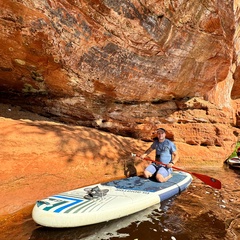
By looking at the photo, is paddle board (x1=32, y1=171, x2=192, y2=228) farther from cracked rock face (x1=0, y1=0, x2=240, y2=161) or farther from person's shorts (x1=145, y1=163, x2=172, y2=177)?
cracked rock face (x1=0, y1=0, x2=240, y2=161)

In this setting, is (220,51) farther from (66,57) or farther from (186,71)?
(66,57)

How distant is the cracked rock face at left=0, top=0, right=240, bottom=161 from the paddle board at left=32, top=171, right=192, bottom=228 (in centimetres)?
327

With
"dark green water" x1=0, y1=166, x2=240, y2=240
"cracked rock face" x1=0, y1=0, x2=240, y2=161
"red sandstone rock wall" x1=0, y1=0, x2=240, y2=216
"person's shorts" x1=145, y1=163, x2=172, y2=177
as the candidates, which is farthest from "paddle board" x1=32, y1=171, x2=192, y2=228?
"cracked rock face" x1=0, y1=0, x2=240, y2=161

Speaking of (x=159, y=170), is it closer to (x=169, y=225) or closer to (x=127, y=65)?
(x=169, y=225)

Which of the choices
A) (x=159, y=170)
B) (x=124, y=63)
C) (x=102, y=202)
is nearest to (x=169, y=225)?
Result: (x=102, y=202)

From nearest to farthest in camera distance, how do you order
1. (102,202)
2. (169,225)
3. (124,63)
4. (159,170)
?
1. (169,225)
2. (102,202)
3. (159,170)
4. (124,63)

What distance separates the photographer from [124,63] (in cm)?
670

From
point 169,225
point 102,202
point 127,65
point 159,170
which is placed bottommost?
point 169,225

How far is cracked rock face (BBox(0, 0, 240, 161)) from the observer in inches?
210

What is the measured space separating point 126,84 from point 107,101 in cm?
94

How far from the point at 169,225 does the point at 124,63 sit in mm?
4633

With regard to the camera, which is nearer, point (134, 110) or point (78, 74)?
point (78, 74)

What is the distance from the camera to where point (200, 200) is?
4789 millimetres

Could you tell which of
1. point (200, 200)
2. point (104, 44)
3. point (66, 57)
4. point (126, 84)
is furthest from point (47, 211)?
point (126, 84)
